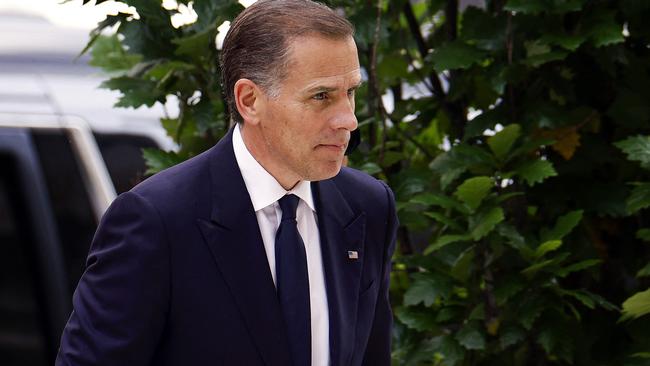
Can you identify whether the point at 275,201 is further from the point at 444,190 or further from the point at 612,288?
the point at 612,288

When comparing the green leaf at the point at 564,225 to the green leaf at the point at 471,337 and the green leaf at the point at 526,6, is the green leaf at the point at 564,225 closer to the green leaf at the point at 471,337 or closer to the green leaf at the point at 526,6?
the green leaf at the point at 471,337

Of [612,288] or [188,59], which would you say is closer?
[188,59]

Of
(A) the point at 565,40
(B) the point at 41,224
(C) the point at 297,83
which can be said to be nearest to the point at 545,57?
(A) the point at 565,40

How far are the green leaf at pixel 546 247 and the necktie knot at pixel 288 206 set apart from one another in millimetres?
1124

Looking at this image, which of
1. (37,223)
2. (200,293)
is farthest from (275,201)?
(37,223)

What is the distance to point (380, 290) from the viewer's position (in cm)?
269

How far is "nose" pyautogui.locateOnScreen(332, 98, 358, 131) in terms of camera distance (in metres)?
2.34

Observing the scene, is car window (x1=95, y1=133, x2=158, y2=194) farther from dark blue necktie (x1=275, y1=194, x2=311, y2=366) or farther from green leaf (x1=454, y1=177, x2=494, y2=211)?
dark blue necktie (x1=275, y1=194, x2=311, y2=366)

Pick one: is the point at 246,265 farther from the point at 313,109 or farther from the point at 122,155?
the point at 122,155

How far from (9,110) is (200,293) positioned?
6.99 feet

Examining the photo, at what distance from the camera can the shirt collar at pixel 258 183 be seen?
2453 millimetres

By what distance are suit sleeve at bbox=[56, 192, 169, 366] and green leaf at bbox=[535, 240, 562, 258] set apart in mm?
1369

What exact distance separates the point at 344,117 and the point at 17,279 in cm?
208

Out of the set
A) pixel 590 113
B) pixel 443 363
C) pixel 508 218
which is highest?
pixel 590 113
